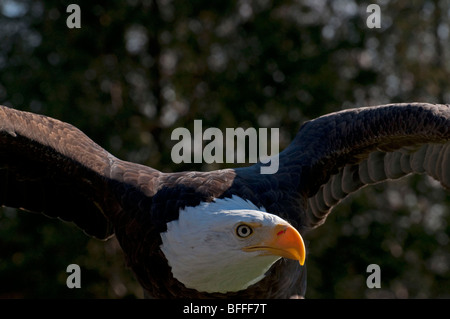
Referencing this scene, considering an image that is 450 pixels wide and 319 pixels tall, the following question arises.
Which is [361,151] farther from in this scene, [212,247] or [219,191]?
[212,247]

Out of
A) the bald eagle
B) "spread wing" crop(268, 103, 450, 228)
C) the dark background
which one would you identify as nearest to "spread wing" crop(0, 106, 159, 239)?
the bald eagle

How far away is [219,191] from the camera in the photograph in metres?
4.52

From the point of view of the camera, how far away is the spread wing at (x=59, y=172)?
4840mm

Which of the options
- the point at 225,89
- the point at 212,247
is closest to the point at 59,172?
the point at 212,247

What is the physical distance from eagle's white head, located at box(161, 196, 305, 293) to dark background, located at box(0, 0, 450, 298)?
26.0 ft

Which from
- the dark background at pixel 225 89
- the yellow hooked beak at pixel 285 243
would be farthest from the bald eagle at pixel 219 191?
the dark background at pixel 225 89

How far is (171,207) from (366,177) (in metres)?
1.71

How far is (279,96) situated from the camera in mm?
13664

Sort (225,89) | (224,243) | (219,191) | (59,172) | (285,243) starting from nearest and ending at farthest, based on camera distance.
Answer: (285,243)
(224,243)
(219,191)
(59,172)
(225,89)

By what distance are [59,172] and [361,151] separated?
2.21 m

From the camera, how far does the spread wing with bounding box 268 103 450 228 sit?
4.86 m

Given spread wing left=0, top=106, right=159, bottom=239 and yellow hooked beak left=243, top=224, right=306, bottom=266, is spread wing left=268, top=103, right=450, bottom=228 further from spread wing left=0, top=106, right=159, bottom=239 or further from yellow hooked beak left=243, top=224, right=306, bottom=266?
spread wing left=0, top=106, right=159, bottom=239

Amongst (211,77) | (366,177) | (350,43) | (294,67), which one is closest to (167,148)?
(211,77)

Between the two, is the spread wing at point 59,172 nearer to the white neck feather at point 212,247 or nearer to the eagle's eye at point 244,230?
the white neck feather at point 212,247
